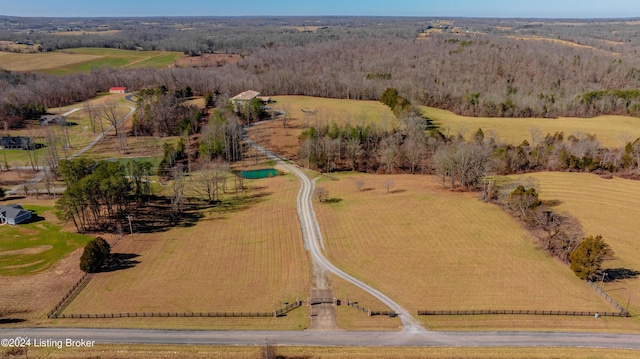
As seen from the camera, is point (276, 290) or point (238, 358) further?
A: point (276, 290)

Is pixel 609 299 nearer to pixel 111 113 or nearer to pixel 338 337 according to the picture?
pixel 338 337

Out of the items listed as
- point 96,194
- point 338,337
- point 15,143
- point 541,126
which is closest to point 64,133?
point 15,143

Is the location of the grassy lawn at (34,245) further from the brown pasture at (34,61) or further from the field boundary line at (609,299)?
the brown pasture at (34,61)

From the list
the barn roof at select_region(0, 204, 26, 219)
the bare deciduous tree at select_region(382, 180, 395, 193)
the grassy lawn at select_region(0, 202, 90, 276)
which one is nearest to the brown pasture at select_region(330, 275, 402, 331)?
the bare deciduous tree at select_region(382, 180, 395, 193)

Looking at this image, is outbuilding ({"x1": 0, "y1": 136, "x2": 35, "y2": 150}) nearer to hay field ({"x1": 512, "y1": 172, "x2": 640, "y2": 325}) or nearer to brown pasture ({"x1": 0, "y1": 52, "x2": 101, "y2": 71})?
brown pasture ({"x1": 0, "y1": 52, "x2": 101, "y2": 71})

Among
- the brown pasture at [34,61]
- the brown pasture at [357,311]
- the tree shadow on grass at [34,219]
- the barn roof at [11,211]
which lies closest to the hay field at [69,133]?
the barn roof at [11,211]

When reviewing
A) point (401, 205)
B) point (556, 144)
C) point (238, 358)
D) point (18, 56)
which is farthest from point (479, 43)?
point (18, 56)

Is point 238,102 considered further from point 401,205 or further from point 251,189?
point 401,205
